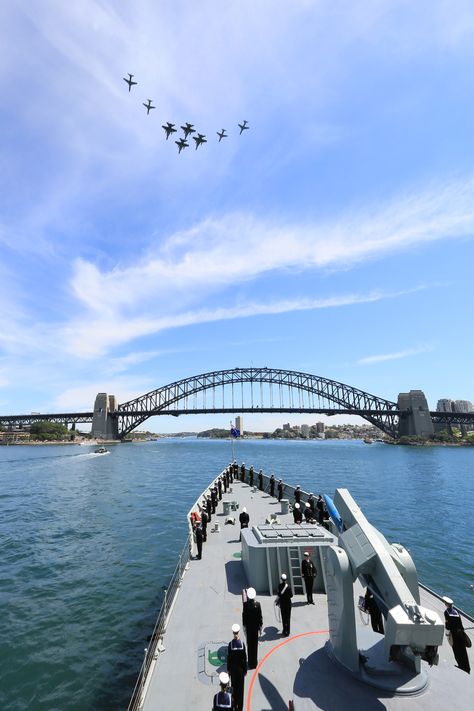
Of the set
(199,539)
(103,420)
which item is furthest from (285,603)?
(103,420)

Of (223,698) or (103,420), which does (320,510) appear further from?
(103,420)

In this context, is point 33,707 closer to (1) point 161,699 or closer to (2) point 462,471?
(1) point 161,699

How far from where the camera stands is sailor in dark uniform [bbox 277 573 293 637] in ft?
24.4

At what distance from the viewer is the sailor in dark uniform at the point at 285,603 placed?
24.4 feet

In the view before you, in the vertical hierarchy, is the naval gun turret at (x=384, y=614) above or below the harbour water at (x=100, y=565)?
above

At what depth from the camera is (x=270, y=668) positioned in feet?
21.9

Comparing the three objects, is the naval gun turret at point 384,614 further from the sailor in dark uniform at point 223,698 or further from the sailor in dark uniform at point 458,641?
the sailor in dark uniform at point 223,698

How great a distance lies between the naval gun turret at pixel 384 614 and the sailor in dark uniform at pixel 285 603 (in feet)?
3.08

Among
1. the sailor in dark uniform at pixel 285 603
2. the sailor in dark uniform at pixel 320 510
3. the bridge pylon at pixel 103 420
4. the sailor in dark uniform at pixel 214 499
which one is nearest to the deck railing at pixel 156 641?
the sailor in dark uniform at pixel 285 603

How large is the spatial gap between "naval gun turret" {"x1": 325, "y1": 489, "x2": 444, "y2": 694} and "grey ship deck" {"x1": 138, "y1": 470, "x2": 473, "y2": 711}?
0.24 metres

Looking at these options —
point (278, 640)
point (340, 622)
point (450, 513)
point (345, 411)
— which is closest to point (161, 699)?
point (278, 640)

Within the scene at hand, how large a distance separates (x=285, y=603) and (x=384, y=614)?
2.35 metres

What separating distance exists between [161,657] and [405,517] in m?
25.9

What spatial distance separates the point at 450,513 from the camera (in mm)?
30172
